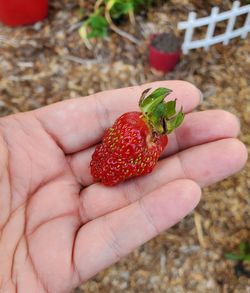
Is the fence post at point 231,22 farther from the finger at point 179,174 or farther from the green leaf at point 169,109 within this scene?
the green leaf at point 169,109

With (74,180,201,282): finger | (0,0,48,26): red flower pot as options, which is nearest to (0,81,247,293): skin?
(74,180,201,282): finger

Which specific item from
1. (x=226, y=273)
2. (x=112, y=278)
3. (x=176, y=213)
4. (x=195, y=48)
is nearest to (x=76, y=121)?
(x=176, y=213)

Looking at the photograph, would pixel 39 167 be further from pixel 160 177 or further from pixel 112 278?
pixel 112 278

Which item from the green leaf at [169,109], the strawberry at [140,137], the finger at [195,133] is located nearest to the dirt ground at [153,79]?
the finger at [195,133]

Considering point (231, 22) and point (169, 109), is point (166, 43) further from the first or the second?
point (169, 109)

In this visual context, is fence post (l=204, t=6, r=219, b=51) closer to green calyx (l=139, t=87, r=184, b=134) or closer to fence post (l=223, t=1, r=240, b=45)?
fence post (l=223, t=1, r=240, b=45)

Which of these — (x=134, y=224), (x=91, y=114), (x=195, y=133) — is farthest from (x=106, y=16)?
(x=134, y=224)
